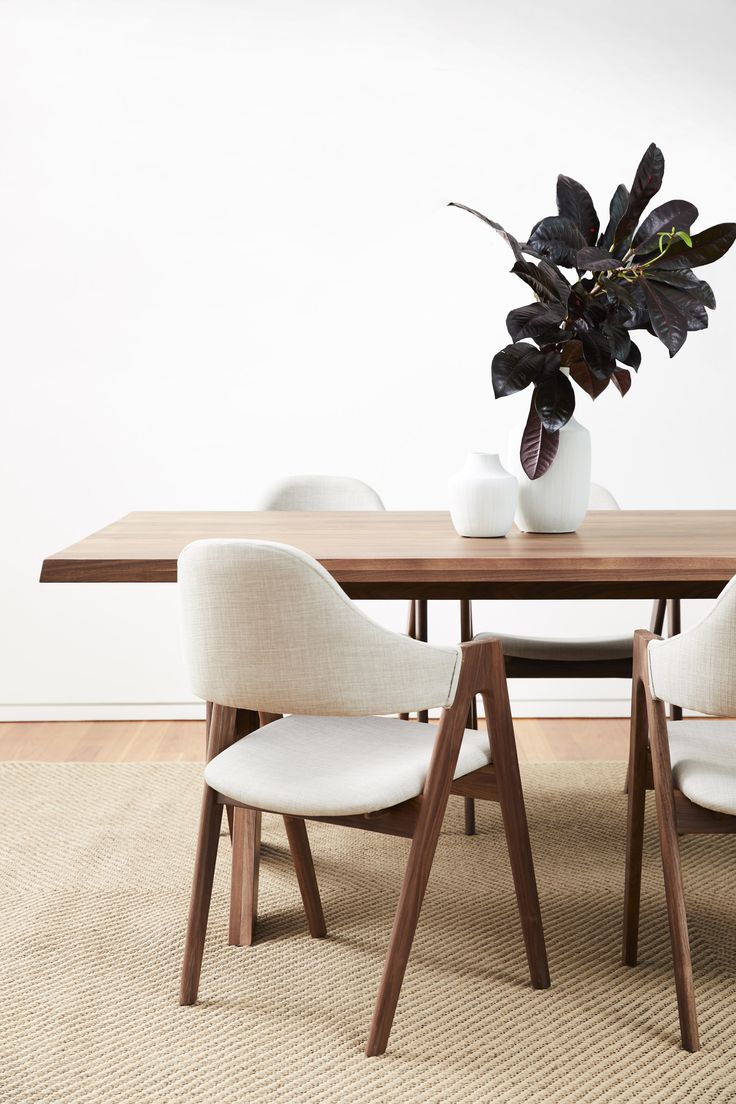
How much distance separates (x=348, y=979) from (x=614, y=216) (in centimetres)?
155

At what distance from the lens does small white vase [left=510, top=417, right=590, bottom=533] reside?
2166 mm

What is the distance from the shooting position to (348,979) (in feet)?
6.12

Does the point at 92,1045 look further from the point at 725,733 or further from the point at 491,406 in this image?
the point at 491,406

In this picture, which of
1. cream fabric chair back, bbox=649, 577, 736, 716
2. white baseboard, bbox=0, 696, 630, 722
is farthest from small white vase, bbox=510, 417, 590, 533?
white baseboard, bbox=0, 696, 630, 722

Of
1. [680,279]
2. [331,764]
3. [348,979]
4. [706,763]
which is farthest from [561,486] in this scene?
[348,979]

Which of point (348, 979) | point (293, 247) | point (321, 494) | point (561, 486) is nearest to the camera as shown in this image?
point (348, 979)

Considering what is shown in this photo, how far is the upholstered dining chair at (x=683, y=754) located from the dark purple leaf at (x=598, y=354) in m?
0.60

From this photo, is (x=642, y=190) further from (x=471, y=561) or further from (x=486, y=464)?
(x=471, y=561)

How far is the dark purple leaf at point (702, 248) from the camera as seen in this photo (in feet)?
6.56

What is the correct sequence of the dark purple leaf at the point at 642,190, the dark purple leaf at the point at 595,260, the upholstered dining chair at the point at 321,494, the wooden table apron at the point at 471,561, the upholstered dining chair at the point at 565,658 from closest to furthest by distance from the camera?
1. the wooden table apron at the point at 471,561
2. the dark purple leaf at the point at 595,260
3. the dark purple leaf at the point at 642,190
4. the upholstered dining chair at the point at 565,658
5. the upholstered dining chair at the point at 321,494

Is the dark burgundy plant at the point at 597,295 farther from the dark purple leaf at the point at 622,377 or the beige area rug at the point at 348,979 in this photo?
the beige area rug at the point at 348,979

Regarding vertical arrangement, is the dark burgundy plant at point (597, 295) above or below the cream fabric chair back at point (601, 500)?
above

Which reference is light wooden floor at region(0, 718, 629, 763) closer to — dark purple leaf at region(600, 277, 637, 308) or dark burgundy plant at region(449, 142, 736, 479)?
dark burgundy plant at region(449, 142, 736, 479)

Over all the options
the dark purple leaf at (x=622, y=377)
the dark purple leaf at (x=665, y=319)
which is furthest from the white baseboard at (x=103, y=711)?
the dark purple leaf at (x=665, y=319)
